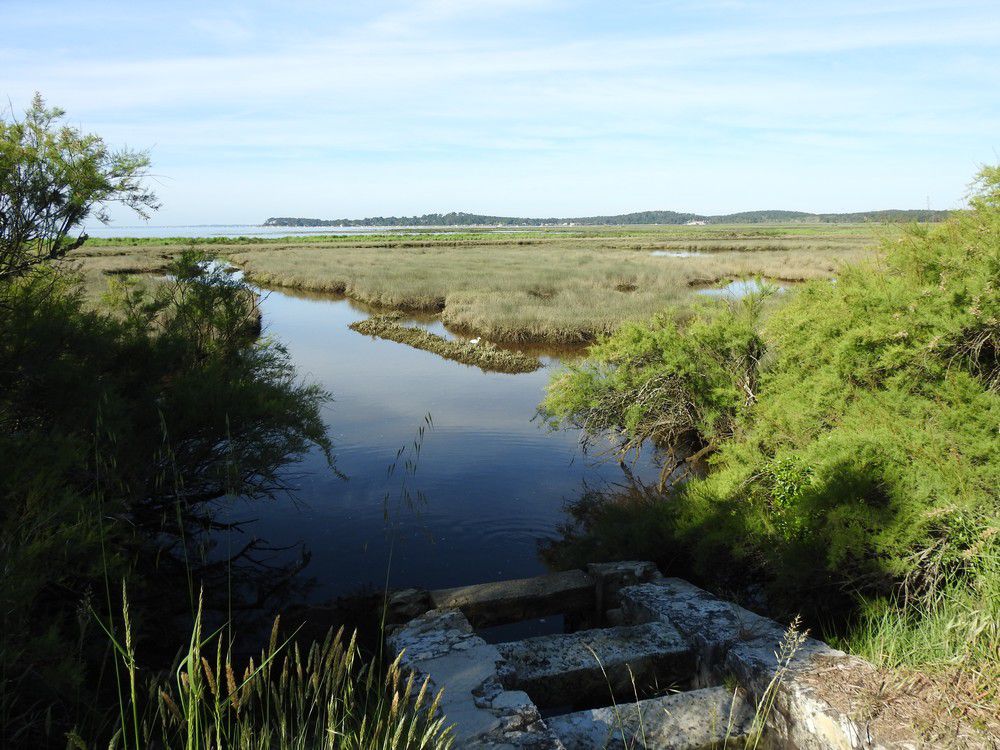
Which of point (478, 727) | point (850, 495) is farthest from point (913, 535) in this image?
point (478, 727)

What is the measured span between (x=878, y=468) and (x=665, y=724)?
264 centimetres

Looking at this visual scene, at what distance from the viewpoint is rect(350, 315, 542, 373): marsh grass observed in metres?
17.2

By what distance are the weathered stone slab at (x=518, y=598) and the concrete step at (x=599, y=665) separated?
968 millimetres

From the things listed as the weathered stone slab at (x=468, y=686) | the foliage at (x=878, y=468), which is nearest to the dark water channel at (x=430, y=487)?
the weathered stone slab at (x=468, y=686)

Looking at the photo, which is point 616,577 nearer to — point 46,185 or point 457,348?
point 46,185

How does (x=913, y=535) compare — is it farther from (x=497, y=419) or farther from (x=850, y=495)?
(x=497, y=419)

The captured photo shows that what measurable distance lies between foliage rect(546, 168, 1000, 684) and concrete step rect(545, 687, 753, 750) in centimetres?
86

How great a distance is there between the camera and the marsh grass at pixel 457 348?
56.4ft

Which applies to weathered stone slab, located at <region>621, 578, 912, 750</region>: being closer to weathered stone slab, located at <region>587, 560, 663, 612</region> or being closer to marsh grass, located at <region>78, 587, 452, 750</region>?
weathered stone slab, located at <region>587, 560, 663, 612</region>

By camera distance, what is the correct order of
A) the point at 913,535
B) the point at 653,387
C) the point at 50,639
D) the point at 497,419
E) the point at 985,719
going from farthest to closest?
the point at 497,419
the point at 653,387
the point at 913,535
the point at 50,639
the point at 985,719

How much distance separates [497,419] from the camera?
12.6 metres

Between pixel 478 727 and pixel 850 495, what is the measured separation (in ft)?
10.5

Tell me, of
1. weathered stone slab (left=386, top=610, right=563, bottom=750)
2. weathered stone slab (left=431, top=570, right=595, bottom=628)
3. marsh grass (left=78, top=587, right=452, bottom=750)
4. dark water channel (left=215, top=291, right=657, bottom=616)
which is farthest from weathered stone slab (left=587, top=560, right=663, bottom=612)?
marsh grass (left=78, top=587, right=452, bottom=750)

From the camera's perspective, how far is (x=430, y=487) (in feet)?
30.5
